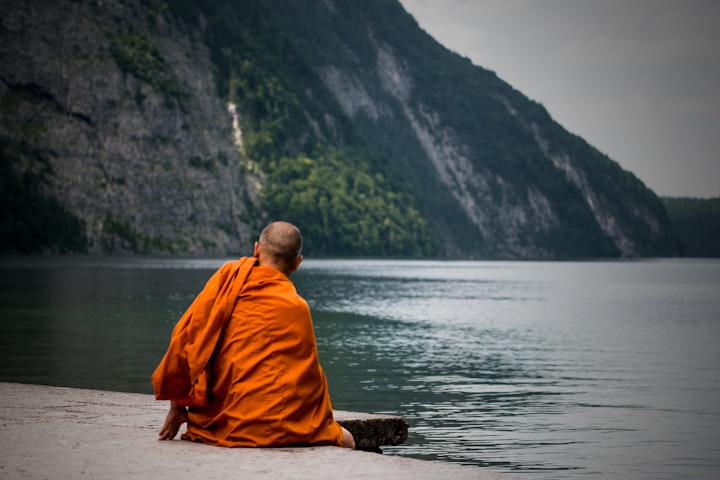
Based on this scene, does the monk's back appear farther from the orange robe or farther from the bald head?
the bald head

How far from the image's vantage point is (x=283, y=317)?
337 inches

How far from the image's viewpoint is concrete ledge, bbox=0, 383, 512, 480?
25.1 ft

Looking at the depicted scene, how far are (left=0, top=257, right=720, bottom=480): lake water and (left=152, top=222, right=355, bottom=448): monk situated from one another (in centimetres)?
546

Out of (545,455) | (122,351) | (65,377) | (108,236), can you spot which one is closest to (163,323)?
(122,351)

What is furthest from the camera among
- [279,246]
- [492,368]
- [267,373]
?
[492,368]

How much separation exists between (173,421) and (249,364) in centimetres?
96

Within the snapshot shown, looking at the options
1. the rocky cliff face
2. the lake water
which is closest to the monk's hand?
the lake water

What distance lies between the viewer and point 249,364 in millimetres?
8523

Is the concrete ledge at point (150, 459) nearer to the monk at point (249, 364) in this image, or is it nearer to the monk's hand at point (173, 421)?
the monk's hand at point (173, 421)

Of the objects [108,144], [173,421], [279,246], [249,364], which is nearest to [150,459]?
[173,421]

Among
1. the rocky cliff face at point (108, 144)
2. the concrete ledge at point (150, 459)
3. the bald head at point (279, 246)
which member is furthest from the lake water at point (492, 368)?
the rocky cliff face at point (108, 144)

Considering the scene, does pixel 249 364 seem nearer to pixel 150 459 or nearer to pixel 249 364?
pixel 249 364

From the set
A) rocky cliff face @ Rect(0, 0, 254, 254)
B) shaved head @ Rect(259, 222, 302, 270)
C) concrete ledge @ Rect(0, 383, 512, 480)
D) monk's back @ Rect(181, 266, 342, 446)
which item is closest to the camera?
concrete ledge @ Rect(0, 383, 512, 480)

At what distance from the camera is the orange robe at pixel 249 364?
8500 millimetres
